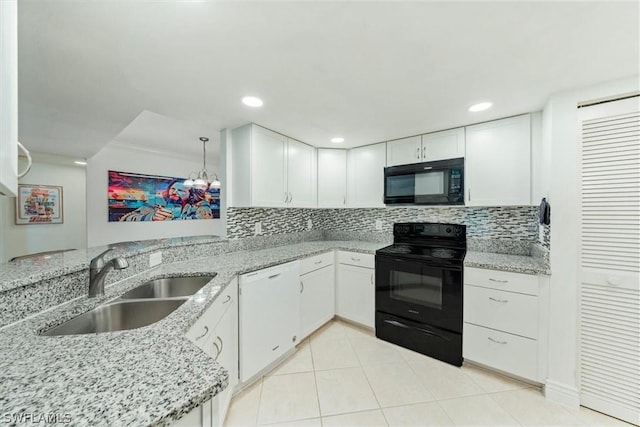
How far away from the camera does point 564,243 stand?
1.60 metres

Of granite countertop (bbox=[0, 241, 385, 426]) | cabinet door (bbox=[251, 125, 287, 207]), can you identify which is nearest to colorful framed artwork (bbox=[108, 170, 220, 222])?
cabinet door (bbox=[251, 125, 287, 207])

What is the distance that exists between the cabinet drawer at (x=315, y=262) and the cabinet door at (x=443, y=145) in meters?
1.46

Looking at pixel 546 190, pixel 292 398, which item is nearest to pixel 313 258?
pixel 292 398

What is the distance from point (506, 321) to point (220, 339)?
206 cm

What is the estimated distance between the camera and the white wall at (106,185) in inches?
134

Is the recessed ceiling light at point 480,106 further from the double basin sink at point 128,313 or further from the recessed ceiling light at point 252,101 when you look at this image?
the double basin sink at point 128,313

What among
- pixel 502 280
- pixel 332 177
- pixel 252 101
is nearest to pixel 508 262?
pixel 502 280

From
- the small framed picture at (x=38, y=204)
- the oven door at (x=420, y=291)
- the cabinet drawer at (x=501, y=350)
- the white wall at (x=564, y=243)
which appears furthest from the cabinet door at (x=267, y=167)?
the small framed picture at (x=38, y=204)

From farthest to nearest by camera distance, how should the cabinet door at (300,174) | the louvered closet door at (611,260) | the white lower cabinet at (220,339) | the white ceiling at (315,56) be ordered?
the cabinet door at (300,174), the louvered closet door at (611,260), the white ceiling at (315,56), the white lower cabinet at (220,339)

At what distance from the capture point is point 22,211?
11.3 feet

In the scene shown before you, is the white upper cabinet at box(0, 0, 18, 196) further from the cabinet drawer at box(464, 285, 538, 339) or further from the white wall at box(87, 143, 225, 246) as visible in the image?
the white wall at box(87, 143, 225, 246)

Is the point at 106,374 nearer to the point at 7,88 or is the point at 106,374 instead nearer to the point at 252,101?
the point at 7,88

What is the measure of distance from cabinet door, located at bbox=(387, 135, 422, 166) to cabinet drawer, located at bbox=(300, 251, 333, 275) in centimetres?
126

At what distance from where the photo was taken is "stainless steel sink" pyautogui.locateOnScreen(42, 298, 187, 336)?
104 cm
